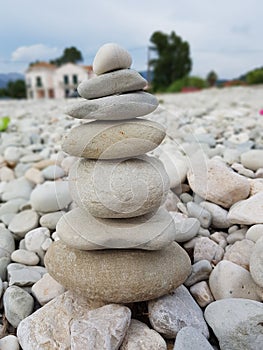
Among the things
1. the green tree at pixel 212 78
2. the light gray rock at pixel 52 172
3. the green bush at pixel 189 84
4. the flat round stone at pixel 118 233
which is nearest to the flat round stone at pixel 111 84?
the flat round stone at pixel 118 233

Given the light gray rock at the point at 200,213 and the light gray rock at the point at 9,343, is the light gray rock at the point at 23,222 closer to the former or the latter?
the light gray rock at the point at 9,343

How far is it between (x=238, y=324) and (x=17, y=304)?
116cm

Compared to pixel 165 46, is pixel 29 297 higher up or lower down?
lower down

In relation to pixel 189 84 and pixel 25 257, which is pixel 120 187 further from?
pixel 189 84

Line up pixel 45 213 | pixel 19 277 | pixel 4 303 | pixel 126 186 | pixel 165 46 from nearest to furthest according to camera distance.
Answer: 1. pixel 126 186
2. pixel 4 303
3. pixel 19 277
4. pixel 45 213
5. pixel 165 46

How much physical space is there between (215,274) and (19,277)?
1194 mm

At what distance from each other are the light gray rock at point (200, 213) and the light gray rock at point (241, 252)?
329mm

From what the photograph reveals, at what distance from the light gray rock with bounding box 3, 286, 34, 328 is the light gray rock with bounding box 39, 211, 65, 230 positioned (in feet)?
2.70

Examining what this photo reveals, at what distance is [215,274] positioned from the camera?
2027 millimetres

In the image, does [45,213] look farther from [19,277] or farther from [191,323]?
[191,323]

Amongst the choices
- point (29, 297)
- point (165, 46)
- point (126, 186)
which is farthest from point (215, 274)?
point (165, 46)

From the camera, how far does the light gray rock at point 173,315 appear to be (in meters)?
1.69

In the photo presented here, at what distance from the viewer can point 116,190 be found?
65.4 inches

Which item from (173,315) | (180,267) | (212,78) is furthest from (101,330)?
(212,78)
